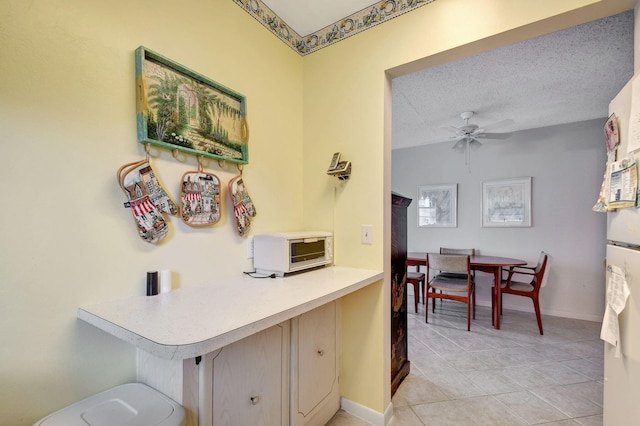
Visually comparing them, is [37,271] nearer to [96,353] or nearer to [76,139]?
[96,353]

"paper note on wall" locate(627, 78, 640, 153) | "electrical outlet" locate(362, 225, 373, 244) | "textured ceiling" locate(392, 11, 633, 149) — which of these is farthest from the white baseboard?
"textured ceiling" locate(392, 11, 633, 149)

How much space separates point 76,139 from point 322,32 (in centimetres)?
170

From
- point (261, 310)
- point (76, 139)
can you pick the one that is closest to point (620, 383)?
point (261, 310)

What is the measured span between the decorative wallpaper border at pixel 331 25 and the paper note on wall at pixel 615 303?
1699 millimetres

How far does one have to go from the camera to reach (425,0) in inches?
63.0

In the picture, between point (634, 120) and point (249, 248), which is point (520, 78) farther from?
point (249, 248)

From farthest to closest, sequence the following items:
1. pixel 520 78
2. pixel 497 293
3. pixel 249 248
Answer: pixel 497 293, pixel 520 78, pixel 249 248

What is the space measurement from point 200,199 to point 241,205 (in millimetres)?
257

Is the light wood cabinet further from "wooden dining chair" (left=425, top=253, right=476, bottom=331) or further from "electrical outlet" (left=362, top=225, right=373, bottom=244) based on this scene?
"wooden dining chair" (left=425, top=253, right=476, bottom=331)

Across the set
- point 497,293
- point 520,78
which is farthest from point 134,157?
point 497,293

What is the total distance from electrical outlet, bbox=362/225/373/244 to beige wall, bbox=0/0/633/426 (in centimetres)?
5

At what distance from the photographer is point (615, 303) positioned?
4.07ft

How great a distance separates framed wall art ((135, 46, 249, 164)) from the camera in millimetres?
1194

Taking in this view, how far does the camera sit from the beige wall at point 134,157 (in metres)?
0.92
